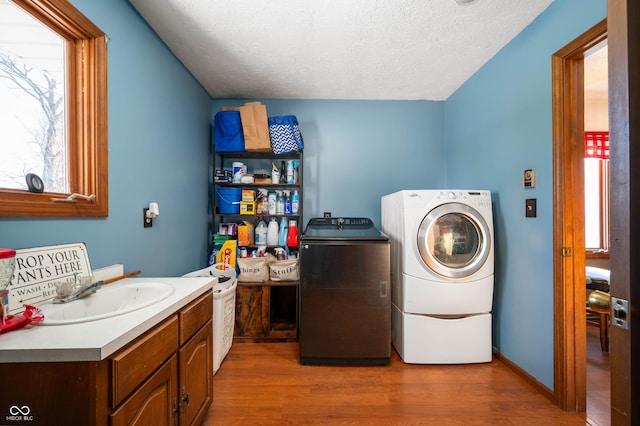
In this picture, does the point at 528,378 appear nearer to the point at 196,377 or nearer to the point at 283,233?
the point at 196,377

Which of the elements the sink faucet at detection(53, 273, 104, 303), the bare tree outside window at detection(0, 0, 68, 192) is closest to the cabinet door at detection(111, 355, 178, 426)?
the sink faucet at detection(53, 273, 104, 303)

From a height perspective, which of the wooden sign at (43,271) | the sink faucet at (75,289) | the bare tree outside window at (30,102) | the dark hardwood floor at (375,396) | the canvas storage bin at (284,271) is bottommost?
the dark hardwood floor at (375,396)

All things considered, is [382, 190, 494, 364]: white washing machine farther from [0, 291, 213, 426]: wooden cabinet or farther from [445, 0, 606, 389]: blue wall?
[0, 291, 213, 426]: wooden cabinet

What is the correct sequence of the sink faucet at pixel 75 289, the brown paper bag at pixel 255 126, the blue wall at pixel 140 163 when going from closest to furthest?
the sink faucet at pixel 75 289 < the blue wall at pixel 140 163 < the brown paper bag at pixel 255 126

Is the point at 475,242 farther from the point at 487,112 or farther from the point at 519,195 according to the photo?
the point at 487,112

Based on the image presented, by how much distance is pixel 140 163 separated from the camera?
5.65 feet

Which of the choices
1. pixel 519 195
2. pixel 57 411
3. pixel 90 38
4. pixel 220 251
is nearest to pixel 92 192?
pixel 90 38

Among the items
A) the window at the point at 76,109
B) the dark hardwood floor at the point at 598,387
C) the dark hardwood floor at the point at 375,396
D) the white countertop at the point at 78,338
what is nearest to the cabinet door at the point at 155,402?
the white countertop at the point at 78,338

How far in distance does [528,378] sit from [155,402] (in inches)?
89.6

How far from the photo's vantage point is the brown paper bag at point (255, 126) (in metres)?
2.65

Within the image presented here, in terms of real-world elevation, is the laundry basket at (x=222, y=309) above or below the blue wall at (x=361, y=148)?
below

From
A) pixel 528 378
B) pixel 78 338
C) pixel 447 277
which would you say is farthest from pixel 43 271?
pixel 528 378

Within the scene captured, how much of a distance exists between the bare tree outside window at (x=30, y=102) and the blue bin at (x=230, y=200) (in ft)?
4.98

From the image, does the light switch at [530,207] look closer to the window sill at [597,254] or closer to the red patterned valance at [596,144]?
the window sill at [597,254]
